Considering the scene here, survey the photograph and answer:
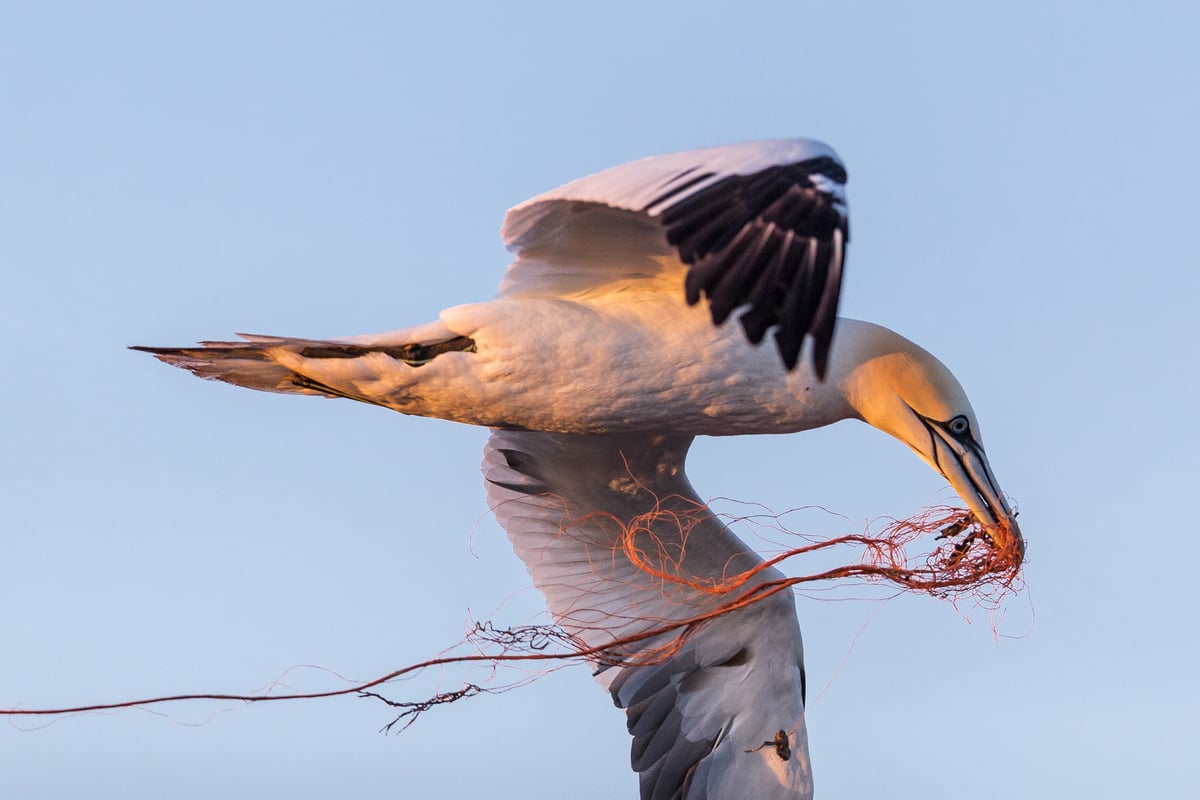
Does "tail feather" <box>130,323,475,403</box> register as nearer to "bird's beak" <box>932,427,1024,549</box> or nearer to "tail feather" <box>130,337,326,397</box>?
"tail feather" <box>130,337,326,397</box>

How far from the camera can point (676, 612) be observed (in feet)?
36.1

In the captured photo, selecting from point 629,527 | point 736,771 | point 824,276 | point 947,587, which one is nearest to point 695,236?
point 824,276

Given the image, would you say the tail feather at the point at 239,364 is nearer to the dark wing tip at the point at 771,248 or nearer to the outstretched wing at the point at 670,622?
the outstretched wing at the point at 670,622

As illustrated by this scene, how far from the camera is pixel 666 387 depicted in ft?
27.5

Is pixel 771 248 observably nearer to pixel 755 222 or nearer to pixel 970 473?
pixel 755 222

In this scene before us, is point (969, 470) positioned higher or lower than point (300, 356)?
lower

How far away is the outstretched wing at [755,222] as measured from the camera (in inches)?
256

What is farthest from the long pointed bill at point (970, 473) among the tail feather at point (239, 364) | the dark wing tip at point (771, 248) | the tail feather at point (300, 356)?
the tail feather at point (239, 364)

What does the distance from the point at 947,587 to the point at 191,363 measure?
425 cm

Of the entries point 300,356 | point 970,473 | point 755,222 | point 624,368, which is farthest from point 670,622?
point 755,222

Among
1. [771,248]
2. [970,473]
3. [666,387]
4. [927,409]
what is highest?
[771,248]

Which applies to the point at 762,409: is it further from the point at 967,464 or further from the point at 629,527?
the point at 629,527

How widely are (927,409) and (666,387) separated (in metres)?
1.42

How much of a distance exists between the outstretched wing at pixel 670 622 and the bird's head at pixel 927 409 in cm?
203
